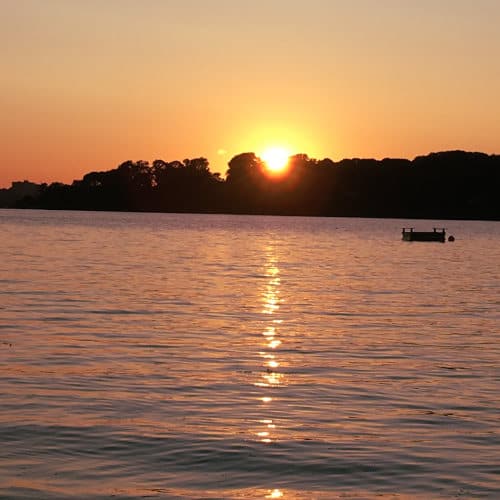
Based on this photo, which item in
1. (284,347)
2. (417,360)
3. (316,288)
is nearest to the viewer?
(417,360)

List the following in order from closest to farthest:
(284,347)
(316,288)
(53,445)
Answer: (53,445) → (284,347) → (316,288)

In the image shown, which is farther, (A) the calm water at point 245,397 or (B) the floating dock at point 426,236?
(B) the floating dock at point 426,236

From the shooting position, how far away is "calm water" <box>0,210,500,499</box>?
15.4 metres

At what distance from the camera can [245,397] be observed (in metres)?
21.3

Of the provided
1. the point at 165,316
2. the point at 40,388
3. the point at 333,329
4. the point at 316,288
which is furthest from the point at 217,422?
the point at 316,288

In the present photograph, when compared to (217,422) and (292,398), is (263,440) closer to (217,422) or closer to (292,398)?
(217,422)

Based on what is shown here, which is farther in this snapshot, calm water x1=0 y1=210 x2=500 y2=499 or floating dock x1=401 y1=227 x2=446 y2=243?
floating dock x1=401 y1=227 x2=446 y2=243

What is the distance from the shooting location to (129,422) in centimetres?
1866

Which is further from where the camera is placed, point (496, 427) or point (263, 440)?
point (496, 427)

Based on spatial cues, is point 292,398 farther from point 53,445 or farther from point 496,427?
point 53,445

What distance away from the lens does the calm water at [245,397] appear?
50.6 feet

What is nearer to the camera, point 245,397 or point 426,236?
point 245,397

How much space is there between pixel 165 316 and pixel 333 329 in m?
6.58

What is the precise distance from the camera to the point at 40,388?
21.7m
